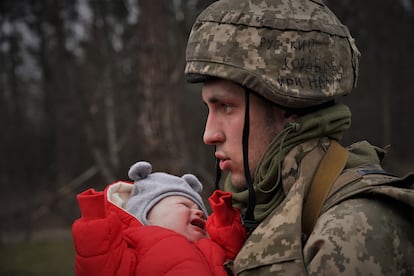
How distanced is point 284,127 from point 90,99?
15488mm

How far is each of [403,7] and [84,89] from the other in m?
11.7

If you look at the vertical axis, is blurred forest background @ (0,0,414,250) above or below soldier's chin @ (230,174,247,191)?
below

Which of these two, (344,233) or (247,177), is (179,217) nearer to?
(247,177)

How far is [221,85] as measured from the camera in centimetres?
215

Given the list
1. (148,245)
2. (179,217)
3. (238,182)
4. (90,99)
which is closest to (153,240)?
(148,245)

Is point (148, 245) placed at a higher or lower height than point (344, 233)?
lower

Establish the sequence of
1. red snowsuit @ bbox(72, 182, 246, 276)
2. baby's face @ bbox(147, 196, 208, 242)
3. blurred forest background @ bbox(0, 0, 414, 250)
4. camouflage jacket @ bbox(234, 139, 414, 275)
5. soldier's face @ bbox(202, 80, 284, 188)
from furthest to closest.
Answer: blurred forest background @ bbox(0, 0, 414, 250) < baby's face @ bbox(147, 196, 208, 242) < soldier's face @ bbox(202, 80, 284, 188) < red snowsuit @ bbox(72, 182, 246, 276) < camouflage jacket @ bbox(234, 139, 414, 275)

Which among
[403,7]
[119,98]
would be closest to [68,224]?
[119,98]

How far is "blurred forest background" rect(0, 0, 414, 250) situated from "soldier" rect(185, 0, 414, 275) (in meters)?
10.5

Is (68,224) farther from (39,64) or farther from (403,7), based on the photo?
(403,7)

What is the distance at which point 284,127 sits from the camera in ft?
6.98

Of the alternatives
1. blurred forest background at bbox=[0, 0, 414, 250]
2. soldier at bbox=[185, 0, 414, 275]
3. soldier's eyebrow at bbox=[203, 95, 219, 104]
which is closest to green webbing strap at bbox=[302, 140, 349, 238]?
soldier at bbox=[185, 0, 414, 275]

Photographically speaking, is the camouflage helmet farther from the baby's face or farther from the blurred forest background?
the blurred forest background

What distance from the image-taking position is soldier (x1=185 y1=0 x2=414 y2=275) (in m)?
1.79
